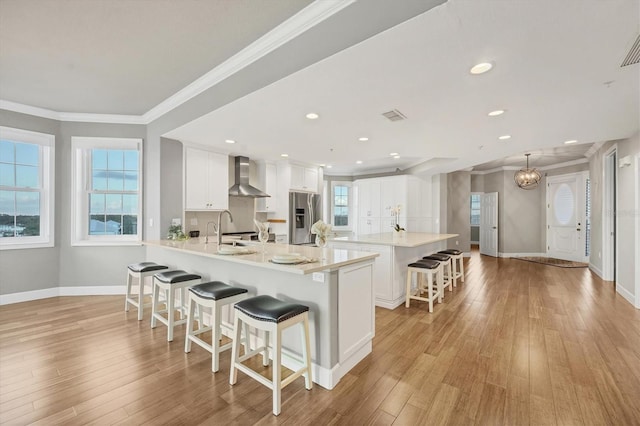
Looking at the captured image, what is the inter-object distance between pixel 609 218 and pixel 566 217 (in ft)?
9.13

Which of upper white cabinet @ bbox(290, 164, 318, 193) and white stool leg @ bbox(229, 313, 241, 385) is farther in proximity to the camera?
upper white cabinet @ bbox(290, 164, 318, 193)

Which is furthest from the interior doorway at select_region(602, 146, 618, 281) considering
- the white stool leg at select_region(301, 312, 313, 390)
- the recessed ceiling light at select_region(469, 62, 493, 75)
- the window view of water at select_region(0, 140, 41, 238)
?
the window view of water at select_region(0, 140, 41, 238)

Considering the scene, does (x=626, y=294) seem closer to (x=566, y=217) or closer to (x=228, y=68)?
(x=566, y=217)

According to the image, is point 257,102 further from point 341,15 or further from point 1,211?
point 1,211

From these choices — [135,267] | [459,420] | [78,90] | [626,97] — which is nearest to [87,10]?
[78,90]

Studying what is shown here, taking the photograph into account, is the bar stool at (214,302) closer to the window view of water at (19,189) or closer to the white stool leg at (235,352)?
the white stool leg at (235,352)

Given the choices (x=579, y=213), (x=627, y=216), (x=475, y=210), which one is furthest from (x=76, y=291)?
(x=475, y=210)

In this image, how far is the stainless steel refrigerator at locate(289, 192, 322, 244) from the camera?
6082 millimetres

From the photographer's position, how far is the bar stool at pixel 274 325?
181 cm

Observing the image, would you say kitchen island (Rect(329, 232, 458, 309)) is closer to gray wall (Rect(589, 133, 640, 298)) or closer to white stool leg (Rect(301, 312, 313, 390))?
white stool leg (Rect(301, 312, 313, 390))

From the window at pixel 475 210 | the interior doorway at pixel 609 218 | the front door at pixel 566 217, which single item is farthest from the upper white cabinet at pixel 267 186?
the window at pixel 475 210

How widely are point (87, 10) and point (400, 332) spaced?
4.06 metres

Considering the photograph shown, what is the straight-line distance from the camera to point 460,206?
841 cm

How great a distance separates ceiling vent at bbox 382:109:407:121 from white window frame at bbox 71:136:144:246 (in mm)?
3947
